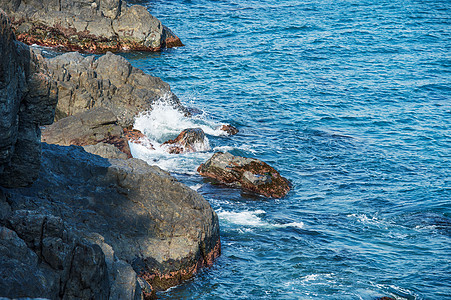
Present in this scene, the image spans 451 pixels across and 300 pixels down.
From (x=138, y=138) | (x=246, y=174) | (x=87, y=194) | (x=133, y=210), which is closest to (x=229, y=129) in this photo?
(x=138, y=138)

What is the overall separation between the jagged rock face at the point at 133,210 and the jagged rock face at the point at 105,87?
39.5 ft

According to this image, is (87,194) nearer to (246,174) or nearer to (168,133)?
(246,174)

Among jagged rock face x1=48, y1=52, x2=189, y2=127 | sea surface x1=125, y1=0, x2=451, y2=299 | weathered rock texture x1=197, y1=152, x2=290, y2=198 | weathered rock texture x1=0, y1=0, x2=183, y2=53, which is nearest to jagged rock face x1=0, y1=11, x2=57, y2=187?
sea surface x1=125, y1=0, x2=451, y2=299

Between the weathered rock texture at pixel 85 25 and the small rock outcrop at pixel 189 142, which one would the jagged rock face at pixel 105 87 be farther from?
the weathered rock texture at pixel 85 25

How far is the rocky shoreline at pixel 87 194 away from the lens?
850cm

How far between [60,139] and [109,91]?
8.93 meters

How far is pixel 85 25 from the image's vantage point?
41.3m

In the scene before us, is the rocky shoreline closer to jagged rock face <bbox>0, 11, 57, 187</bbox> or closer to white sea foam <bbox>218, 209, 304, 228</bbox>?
jagged rock face <bbox>0, 11, 57, 187</bbox>

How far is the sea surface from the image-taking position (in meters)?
16.2

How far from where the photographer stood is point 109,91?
2816 cm

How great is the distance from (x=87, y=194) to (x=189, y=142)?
41.0ft

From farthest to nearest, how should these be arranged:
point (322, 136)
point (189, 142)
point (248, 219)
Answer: point (322, 136) → point (189, 142) → point (248, 219)

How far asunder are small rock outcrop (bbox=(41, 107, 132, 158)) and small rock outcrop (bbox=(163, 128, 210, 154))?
16.5 ft

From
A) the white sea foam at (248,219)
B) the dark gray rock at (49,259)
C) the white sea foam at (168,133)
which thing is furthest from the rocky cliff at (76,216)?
the white sea foam at (168,133)
